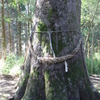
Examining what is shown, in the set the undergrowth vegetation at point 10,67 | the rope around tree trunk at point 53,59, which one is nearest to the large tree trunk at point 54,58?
the rope around tree trunk at point 53,59

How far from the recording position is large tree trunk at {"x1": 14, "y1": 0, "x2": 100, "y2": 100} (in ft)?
9.53

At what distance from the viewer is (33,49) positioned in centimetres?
311

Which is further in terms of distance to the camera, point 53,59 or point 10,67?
point 10,67

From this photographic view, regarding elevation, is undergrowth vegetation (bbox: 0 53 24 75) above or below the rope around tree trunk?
below

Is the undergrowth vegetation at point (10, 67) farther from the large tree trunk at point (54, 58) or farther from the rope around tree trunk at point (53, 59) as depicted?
the rope around tree trunk at point (53, 59)

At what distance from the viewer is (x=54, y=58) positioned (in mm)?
2855

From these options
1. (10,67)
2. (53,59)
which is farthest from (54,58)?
(10,67)

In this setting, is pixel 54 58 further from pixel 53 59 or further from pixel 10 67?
pixel 10 67

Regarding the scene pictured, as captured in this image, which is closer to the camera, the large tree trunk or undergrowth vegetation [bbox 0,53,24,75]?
the large tree trunk

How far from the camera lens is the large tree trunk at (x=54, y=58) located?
2904 millimetres

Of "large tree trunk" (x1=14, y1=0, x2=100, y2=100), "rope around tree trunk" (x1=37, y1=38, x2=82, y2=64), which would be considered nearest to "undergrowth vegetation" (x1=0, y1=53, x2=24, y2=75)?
"large tree trunk" (x1=14, y1=0, x2=100, y2=100)

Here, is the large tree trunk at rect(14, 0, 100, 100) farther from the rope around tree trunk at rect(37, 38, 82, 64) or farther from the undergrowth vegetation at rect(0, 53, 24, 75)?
the undergrowth vegetation at rect(0, 53, 24, 75)

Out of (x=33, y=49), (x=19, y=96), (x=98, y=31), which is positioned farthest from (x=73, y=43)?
(x=98, y=31)

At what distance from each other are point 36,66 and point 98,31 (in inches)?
722
